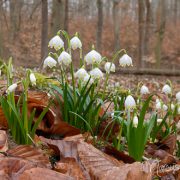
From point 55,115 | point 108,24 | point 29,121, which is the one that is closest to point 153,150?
point 55,115

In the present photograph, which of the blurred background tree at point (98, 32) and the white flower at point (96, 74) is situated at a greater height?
the blurred background tree at point (98, 32)

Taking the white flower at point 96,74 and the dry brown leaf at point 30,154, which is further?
the white flower at point 96,74

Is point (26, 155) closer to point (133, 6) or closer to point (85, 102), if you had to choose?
point (85, 102)

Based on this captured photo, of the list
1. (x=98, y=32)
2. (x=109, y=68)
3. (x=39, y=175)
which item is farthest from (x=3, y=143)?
(x=98, y=32)

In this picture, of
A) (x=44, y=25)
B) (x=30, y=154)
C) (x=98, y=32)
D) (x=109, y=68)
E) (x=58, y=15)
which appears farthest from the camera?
(x=98, y=32)

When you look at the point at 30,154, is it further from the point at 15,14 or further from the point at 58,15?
the point at 15,14

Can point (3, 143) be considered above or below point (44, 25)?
below

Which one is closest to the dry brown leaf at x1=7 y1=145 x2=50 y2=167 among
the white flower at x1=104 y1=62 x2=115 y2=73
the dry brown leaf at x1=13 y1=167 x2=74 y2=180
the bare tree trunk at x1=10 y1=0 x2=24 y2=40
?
the dry brown leaf at x1=13 y1=167 x2=74 y2=180

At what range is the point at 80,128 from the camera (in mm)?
2621

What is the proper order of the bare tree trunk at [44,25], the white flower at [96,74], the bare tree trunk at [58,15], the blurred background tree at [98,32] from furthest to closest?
the blurred background tree at [98,32]
the bare tree trunk at [44,25]
the bare tree trunk at [58,15]
the white flower at [96,74]

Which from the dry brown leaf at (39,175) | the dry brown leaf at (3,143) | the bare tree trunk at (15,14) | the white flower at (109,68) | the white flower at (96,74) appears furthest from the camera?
the bare tree trunk at (15,14)

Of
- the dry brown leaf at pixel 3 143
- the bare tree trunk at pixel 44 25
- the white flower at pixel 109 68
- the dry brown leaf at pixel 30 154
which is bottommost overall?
the dry brown leaf at pixel 30 154

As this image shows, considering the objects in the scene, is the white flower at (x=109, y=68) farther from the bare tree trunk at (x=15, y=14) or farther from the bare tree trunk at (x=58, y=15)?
the bare tree trunk at (x=15, y=14)

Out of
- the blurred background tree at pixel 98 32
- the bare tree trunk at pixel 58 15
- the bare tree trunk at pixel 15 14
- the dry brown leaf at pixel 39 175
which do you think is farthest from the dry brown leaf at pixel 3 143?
the blurred background tree at pixel 98 32
